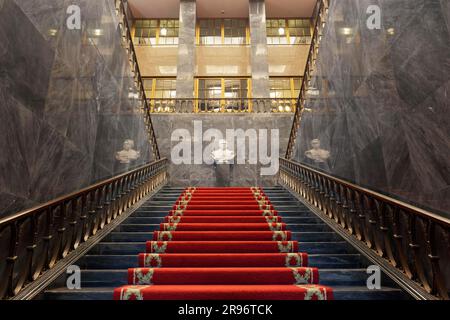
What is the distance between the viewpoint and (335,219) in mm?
4242

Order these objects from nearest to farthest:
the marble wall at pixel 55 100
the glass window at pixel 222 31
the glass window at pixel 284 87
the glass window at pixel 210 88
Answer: the marble wall at pixel 55 100
the glass window at pixel 210 88
the glass window at pixel 284 87
the glass window at pixel 222 31

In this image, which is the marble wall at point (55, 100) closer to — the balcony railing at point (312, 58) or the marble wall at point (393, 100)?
the marble wall at point (393, 100)

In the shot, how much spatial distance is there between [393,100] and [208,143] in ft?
23.5

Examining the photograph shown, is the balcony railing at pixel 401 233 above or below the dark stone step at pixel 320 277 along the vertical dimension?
above

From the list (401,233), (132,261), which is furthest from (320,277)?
(132,261)

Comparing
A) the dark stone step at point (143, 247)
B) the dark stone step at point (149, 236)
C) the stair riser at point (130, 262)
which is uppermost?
the dark stone step at point (149, 236)

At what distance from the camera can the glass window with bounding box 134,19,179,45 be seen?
584 inches

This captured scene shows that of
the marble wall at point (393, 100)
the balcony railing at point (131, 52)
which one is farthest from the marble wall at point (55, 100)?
the marble wall at point (393, 100)

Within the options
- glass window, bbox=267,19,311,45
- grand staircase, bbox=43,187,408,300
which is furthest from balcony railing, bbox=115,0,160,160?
glass window, bbox=267,19,311,45

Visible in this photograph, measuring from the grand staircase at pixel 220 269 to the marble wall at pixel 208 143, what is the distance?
532cm

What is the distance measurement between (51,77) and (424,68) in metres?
3.91

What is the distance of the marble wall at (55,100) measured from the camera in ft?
8.48

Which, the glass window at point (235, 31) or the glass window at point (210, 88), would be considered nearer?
the glass window at point (210, 88)

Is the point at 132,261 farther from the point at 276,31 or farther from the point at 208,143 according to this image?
the point at 276,31
